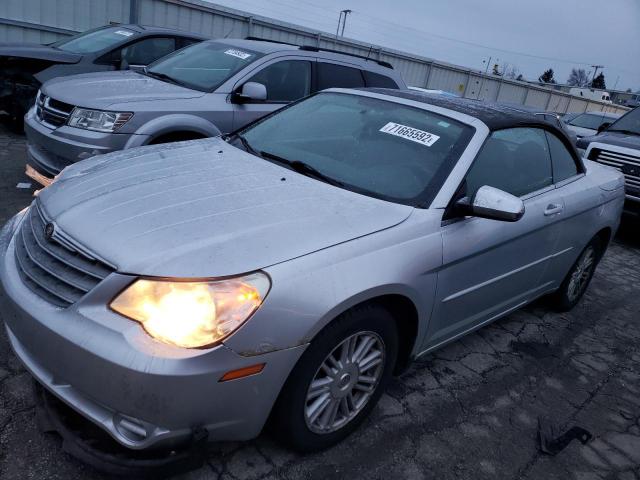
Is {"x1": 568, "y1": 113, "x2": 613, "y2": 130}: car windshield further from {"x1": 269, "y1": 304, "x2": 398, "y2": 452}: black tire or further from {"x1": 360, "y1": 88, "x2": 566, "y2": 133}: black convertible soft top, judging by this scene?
{"x1": 269, "y1": 304, "x2": 398, "y2": 452}: black tire

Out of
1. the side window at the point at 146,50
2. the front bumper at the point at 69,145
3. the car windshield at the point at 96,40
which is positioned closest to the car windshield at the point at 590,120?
the side window at the point at 146,50

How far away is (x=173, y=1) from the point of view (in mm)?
11688

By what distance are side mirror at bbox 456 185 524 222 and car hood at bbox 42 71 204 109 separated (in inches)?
129

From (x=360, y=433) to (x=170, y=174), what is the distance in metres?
1.62

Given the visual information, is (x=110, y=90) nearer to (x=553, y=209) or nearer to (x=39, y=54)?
(x=39, y=54)

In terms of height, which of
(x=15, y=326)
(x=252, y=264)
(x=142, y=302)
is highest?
(x=252, y=264)

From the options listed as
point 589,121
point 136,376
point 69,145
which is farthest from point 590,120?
point 136,376

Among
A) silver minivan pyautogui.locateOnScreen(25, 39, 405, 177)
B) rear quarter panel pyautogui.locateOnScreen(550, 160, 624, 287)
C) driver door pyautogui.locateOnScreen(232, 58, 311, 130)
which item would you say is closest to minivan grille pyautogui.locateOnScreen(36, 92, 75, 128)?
silver minivan pyautogui.locateOnScreen(25, 39, 405, 177)

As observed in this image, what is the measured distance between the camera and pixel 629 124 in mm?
8656

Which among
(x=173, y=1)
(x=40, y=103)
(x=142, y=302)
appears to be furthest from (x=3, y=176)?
(x=173, y=1)

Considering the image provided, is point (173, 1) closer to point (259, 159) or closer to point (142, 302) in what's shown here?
point (259, 159)

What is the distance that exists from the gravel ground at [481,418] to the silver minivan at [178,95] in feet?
3.07

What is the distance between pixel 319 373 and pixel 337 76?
454cm

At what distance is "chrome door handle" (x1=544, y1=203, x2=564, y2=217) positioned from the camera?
11.4 feet
